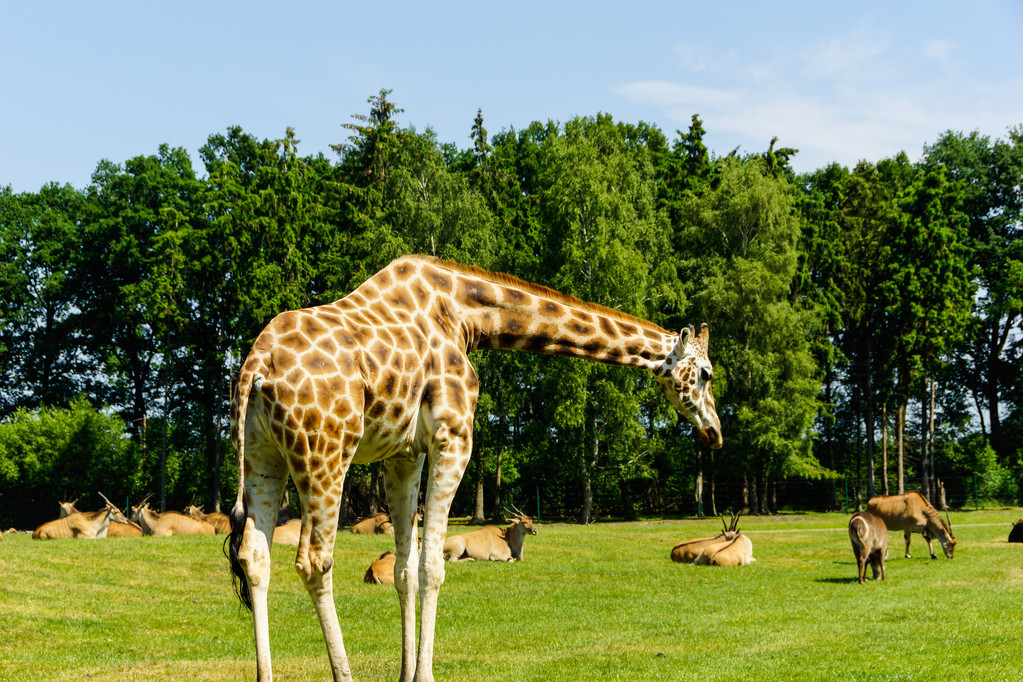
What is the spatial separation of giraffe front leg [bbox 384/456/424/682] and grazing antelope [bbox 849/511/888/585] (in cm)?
1434

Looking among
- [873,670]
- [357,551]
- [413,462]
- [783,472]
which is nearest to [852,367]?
[783,472]

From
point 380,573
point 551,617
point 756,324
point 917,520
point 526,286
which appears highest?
point 756,324

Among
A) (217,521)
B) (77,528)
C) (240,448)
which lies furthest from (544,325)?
(77,528)

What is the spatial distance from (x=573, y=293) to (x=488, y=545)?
17033 mm

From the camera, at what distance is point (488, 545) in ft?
79.5

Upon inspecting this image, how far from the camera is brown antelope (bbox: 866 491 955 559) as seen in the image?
24.1 m

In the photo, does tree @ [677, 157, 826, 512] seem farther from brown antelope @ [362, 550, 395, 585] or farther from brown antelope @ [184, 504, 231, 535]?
brown antelope @ [362, 550, 395, 585]

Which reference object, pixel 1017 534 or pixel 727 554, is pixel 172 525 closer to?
pixel 727 554

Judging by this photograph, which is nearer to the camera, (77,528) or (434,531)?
(434,531)

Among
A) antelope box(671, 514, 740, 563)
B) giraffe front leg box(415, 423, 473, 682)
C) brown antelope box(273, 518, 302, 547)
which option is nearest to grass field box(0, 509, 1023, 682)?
antelope box(671, 514, 740, 563)

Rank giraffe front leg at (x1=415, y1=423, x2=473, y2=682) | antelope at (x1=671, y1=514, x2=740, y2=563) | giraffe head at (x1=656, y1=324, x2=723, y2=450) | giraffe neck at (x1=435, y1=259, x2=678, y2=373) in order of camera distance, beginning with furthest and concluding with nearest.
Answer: antelope at (x1=671, y1=514, x2=740, y2=563)
giraffe head at (x1=656, y1=324, x2=723, y2=450)
giraffe neck at (x1=435, y1=259, x2=678, y2=373)
giraffe front leg at (x1=415, y1=423, x2=473, y2=682)

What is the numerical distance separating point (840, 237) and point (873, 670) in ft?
136

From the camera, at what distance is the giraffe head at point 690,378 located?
8758mm

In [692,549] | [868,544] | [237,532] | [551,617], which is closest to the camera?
[237,532]
